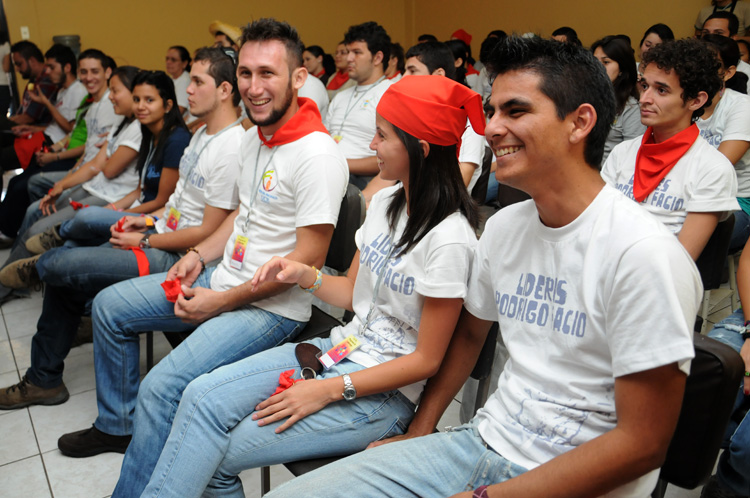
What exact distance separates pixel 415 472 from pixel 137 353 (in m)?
1.28

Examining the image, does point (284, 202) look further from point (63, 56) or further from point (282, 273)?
point (63, 56)

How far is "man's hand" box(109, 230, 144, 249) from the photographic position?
247cm

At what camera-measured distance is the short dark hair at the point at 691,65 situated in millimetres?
2070

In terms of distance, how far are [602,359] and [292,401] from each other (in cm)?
67

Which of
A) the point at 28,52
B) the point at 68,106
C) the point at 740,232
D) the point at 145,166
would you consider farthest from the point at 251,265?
the point at 28,52

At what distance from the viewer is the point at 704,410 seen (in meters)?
1.04

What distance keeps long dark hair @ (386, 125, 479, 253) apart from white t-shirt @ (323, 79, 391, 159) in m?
2.30

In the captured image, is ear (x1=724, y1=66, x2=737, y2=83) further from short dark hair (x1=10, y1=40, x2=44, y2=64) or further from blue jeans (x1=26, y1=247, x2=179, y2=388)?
short dark hair (x1=10, y1=40, x2=44, y2=64)

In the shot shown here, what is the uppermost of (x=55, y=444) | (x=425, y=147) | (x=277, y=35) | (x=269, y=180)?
(x=277, y=35)

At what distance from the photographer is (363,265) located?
1.54m

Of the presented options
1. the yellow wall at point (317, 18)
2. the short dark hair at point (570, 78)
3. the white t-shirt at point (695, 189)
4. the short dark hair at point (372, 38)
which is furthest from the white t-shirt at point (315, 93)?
the yellow wall at point (317, 18)

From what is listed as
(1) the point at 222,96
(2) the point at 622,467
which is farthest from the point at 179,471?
(1) the point at 222,96

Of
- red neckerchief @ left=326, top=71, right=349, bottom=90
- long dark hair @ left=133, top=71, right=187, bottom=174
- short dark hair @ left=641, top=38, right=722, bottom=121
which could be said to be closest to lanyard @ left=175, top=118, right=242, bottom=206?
long dark hair @ left=133, top=71, right=187, bottom=174

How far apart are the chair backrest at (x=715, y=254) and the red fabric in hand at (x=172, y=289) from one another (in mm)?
1734
